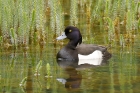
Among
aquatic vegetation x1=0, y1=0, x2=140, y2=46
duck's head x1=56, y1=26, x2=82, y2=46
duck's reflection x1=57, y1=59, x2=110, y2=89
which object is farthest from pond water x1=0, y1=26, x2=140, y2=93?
duck's head x1=56, y1=26, x2=82, y2=46

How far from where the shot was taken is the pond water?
10.5 meters

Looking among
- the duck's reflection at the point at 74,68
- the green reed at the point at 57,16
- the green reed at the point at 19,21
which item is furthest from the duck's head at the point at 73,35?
the duck's reflection at the point at 74,68

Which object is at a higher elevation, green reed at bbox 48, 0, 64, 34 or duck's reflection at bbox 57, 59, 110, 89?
green reed at bbox 48, 0, 64, 34

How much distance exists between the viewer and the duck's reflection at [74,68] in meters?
11.0

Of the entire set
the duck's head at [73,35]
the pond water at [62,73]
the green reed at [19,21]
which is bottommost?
the pond water at [62,73]

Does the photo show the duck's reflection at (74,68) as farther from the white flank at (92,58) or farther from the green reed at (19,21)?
the green reed at (19,21)

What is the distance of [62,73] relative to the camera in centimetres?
1191

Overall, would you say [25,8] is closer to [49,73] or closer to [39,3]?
[39,3]

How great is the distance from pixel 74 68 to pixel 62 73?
764 mm

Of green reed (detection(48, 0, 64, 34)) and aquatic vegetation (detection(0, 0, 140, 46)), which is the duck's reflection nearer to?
aquatic vegetation (detection(0, 0, 140, 46))

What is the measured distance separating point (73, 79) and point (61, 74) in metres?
0.45

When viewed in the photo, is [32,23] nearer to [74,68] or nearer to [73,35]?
[73,35]

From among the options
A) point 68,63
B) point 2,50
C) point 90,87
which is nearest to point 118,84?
point 90,87

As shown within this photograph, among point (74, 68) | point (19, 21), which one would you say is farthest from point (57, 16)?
point (74, 68)
